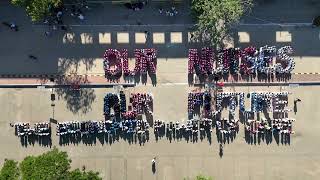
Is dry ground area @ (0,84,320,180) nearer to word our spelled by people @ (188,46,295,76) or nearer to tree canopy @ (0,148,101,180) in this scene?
word our spelled by people @ (188,46,295,76)

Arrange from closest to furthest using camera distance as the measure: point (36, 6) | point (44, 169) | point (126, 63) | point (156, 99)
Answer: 1. point (44, 169)
2. point (36, 6)
3. point (126, 63)
4. point (156, 99)

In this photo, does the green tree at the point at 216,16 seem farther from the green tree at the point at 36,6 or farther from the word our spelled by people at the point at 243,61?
the green tree at the point at 36,6

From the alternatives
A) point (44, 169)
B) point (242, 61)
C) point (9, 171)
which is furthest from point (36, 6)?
point (242, 61)

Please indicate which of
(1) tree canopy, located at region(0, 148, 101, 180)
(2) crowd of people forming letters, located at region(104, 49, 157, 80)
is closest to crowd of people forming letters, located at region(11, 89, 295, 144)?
(2) crowd of people forming letters, located at region(104, 49, 157, 80)

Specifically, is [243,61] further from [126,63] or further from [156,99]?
[126,63]

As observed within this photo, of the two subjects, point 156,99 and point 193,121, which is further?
point 156,99

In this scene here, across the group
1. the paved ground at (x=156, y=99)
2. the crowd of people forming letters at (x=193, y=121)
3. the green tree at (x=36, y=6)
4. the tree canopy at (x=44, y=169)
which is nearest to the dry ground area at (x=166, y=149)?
the paved ground at (x=156, y=99)

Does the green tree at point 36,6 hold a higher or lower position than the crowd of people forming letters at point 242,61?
higher
